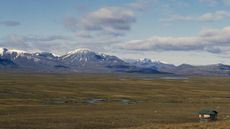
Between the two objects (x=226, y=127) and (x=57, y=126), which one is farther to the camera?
(x=57, y=126)

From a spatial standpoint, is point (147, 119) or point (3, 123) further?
point (147, 119)

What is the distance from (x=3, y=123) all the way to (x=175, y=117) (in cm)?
2675

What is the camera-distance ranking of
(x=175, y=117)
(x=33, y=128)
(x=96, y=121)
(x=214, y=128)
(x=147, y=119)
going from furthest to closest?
(x=175, y=117), (x=147, y=119), (x=96, y=121), (x=33, y=128), (x=214, y=128)

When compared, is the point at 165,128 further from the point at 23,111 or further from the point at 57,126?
the point at 23,111

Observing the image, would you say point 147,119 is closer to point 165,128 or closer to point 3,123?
point 3,123

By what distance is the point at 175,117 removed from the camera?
67.4 metres

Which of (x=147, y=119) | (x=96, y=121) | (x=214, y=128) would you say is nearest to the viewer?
(x=214, y=128)

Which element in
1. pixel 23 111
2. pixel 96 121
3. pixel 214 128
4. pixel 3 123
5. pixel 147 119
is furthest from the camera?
pixel 23 111

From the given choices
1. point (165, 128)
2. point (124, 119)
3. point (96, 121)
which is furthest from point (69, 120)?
point (165, 128)

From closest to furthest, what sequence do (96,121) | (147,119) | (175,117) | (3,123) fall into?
(3,123)
(96,121)
(147,119)
(175,117)

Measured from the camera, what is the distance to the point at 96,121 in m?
58.3

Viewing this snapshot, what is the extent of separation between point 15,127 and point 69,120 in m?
10.1

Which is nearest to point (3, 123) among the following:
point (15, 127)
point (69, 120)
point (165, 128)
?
point (15, 127)

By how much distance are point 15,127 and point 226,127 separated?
24.6m
